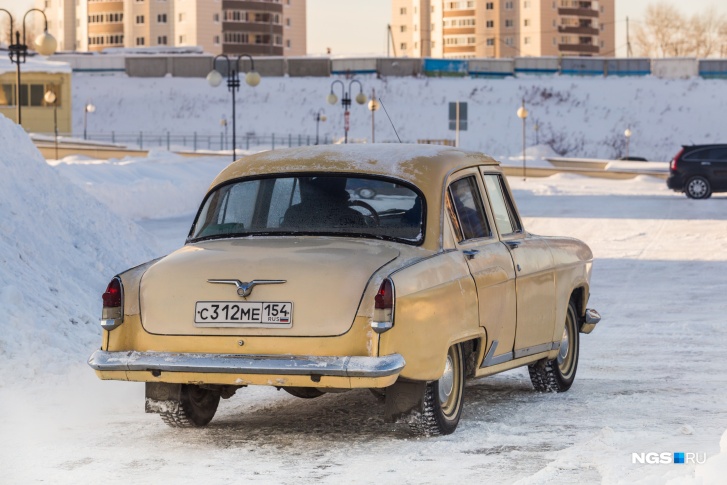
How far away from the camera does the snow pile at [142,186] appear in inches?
1313

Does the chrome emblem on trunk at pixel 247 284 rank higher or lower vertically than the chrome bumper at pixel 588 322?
higher

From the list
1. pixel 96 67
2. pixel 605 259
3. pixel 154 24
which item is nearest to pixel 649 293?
pixel 605 259

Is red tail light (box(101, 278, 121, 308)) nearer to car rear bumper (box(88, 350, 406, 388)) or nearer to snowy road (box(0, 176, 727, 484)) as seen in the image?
car rear bumper (box(88, 350, 406, 388))

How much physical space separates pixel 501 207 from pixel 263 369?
2660 mm

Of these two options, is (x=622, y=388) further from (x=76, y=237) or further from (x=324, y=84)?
(x=324, y=84)

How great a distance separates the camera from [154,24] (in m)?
161

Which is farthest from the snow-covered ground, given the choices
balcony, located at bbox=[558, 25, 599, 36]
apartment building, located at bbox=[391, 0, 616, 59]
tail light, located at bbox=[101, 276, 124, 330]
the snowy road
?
balcony, located at bbox=[558, 25, 599, 36]

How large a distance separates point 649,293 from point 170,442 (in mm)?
10674

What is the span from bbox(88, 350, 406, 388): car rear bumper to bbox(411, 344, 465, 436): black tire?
48cm

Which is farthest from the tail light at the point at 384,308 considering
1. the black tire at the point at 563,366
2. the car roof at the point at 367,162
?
the black tire at the point at 563,366

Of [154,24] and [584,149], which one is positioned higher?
[154,24]

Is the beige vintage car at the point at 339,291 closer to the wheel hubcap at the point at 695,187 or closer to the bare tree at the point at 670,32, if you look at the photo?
the wheel hubcap at the point at 695,187

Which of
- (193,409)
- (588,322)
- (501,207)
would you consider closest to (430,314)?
(193,409)

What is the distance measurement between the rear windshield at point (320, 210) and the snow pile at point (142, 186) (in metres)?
23.3
